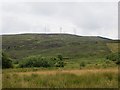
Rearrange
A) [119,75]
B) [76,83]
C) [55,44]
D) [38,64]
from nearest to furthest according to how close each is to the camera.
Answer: [76,83] < [119,75] < [38,64] < [55,44]

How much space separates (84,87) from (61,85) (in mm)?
1192

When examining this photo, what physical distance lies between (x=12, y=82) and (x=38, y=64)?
36.3 meters

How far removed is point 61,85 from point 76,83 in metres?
1.11

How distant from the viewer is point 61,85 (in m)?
13.7

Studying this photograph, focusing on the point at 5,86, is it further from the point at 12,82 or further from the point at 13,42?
the point at 13,42

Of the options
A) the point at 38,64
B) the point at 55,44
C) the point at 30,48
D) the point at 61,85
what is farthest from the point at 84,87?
the point at 55,44

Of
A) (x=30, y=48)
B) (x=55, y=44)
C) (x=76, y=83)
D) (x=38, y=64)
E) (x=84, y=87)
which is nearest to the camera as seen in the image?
(x=84, y=87)

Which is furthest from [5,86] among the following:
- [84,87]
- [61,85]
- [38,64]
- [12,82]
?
[38,64]

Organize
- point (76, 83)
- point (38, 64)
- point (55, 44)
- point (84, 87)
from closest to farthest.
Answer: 1. point (84, 87)
2. point (76, 83)
3. point (38, 64)
4. point (55, 44)

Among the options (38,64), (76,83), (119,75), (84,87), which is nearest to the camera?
(84,87)

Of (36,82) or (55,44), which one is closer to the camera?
(36,82)

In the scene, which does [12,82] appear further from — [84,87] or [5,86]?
[84,87]

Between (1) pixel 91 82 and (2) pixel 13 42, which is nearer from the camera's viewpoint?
(1) pixel 91 82

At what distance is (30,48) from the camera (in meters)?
154
